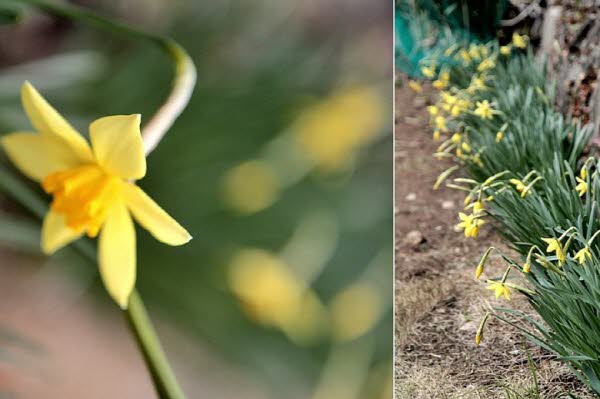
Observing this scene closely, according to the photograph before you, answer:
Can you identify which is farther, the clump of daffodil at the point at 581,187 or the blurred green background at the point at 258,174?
the clump of daffodil at the point at 581,187

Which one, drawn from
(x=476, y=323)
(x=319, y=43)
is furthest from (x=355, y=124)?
(x=476, y=323)

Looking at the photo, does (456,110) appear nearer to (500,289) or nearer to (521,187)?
(521,187)

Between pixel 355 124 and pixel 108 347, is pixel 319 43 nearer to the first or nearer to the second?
pixel 355 124

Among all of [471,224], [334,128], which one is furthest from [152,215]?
[471,224]

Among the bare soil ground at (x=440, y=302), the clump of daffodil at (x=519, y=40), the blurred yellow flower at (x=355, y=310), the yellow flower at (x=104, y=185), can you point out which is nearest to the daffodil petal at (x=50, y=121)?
the yellow flower at (x=104, y=185)

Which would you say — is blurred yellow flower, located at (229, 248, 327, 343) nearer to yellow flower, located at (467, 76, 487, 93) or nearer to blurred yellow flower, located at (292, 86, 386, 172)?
blurred yellow flower, located at (292, 86, 386, 172)

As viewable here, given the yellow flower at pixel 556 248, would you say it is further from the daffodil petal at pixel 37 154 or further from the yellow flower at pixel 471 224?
the daffodil petal at pixel 37 154

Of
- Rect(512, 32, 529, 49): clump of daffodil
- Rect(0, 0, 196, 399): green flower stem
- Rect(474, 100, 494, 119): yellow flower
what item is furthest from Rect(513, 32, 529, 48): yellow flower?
Rect(0, 0, 196, 399): green flower stem
